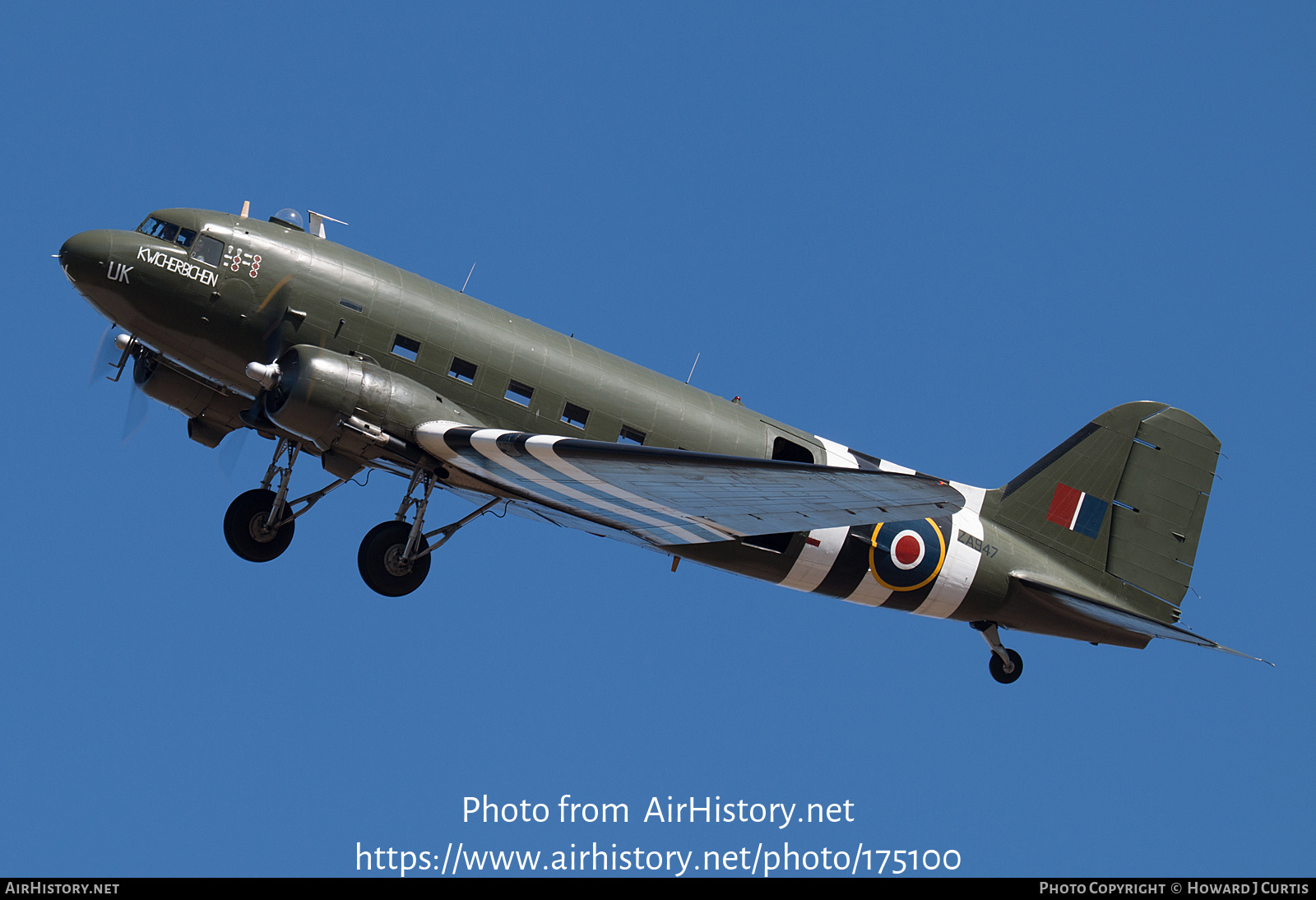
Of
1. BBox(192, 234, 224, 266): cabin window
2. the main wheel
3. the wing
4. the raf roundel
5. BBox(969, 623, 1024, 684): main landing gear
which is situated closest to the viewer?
the wing

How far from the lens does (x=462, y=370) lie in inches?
705

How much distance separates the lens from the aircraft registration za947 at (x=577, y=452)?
16.3 metres

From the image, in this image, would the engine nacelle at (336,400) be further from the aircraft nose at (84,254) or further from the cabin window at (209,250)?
the aircraft nose at (84,254)

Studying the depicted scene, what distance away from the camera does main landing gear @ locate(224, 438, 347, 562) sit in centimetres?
1909

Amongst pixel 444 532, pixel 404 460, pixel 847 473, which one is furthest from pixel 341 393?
pixel 847 473

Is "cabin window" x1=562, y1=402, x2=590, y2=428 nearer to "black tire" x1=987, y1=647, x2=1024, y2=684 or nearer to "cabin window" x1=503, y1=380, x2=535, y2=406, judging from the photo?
"cabin window" x1=503, y1=380, x2=535, y2=406

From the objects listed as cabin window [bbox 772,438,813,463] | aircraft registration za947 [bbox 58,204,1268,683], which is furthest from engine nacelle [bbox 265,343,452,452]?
cabin window [bbox 772,438,813,463]

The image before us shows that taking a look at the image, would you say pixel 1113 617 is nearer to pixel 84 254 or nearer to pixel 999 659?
pixel 999 659

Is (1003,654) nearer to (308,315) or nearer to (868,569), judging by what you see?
(868,569)

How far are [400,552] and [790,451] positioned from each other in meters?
5.86

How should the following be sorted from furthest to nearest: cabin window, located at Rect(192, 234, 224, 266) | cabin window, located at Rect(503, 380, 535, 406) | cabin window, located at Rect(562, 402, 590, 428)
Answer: cabin window, located at Rect(562, 402, 590, 428)
cabin window, located at Rect(503, 380, 535, 406)
cabin window, located at Rect(192, 234, 224, 266)

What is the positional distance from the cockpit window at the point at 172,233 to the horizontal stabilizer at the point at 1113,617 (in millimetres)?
12859

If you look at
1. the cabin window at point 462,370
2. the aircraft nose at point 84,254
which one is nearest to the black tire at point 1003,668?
the cabin window at point 462,370

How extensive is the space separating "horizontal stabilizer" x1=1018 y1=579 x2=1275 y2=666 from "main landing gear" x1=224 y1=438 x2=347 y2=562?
10.7 m
